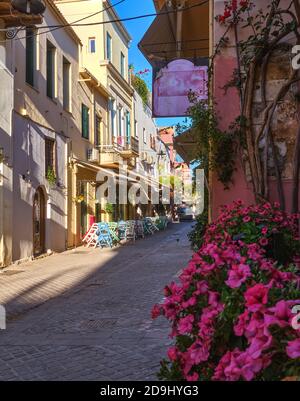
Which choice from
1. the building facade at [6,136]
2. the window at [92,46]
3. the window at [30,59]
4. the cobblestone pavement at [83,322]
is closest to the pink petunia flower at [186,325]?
the cobblestone pavement at [83,322]

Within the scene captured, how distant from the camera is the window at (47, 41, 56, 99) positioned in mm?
17156

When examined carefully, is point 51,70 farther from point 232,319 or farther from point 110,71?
point 232,319

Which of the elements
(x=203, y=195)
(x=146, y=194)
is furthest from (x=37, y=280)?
(x=146, y=194)

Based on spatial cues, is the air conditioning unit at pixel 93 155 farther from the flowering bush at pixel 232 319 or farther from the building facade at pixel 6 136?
the flowering bush at pixel 232 319

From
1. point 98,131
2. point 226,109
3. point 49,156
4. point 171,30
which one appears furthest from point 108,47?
point 226,109

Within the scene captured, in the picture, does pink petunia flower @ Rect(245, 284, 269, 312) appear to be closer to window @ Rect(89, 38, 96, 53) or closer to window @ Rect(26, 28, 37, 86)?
window @ Rect(26, 28, 37, 86)

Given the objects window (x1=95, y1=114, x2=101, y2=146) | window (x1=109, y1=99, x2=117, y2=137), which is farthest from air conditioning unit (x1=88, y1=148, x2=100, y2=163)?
window (x1=109, y1=99, x2=117, y2=137)

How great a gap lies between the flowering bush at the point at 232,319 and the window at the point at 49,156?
1374 centimetres

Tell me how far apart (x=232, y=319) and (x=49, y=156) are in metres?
15.2

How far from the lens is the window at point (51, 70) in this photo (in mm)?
17156

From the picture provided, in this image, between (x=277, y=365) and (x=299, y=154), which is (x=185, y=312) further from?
(x=299, y=154)

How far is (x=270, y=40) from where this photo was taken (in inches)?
272

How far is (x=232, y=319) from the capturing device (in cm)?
219

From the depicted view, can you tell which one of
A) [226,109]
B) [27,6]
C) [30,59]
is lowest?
[226,109]
